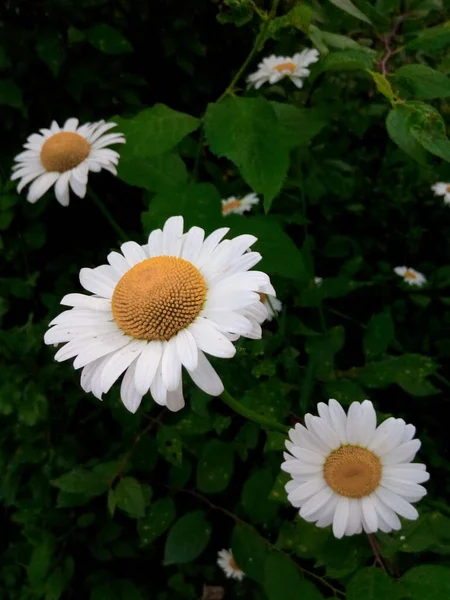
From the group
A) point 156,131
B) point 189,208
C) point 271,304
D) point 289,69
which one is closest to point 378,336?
point 271,304

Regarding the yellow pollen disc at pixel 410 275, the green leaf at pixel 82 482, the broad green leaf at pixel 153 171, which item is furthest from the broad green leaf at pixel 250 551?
the yellow pollen disc at pixel 410 275

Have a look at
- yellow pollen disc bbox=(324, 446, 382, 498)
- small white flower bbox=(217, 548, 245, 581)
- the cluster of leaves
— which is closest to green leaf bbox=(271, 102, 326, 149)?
the cluster of leaves

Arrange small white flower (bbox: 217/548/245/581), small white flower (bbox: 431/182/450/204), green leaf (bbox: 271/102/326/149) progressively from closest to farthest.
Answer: green leaf (bbox: 271/102/326/149), small white flower (bbox: 217/548/245/581), small white flower (bbox: 431/182/450/204)

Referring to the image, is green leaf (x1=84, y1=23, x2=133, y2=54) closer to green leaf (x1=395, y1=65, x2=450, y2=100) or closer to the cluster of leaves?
the cluster of leaves

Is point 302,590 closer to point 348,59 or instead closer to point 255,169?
point 255,169

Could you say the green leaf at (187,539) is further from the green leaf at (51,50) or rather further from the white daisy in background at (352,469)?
the green leaf at (51,50)
